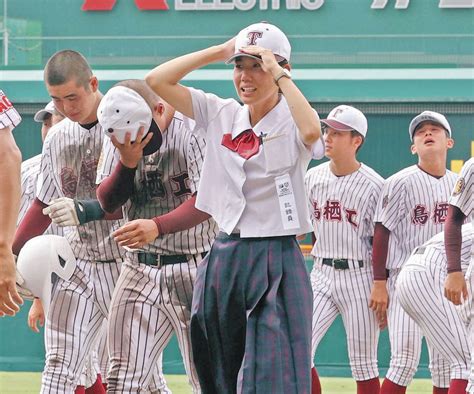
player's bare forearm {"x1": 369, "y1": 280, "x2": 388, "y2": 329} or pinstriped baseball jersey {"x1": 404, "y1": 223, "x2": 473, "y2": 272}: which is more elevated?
pinstriped baseball jersey {"x1": 404, "y1": 223, "x2": 473, "y2": 272}

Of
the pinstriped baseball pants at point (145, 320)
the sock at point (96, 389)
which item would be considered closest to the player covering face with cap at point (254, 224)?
the pinstriped baseball pants at point (145, 320)

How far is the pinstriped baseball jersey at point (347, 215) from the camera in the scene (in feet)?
26.9

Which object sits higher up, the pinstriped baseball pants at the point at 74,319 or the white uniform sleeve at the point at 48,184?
the white uniform sleeve at the point at 48,184

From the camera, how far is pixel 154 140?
5457 mm

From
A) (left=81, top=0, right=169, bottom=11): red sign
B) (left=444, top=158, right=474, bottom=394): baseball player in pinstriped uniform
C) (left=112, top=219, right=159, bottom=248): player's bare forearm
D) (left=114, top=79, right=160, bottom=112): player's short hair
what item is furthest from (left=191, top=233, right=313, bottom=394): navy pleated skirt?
(left=81, top=0, right=169, bottom=11): red sign

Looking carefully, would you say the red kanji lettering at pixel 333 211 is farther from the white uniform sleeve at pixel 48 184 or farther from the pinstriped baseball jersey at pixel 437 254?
the white uniform sleeve at pixel 48 184

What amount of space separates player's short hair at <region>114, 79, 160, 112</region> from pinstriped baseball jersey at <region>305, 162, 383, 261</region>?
281cm

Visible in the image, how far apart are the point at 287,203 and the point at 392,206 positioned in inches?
125

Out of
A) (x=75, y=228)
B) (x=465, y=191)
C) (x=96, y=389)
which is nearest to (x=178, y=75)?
(x=75, y=228)

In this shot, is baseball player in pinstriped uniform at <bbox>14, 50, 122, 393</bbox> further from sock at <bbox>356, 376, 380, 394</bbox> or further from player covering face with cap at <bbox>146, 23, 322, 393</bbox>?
sock at <bbox>356, 376, 380, 394</bbox>

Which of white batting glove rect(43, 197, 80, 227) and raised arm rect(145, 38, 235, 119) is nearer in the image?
raised arm rect(145, 38, 235, 119)

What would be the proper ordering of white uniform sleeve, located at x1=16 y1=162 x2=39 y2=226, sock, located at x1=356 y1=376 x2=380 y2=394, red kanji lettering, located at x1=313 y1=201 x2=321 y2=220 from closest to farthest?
sock, located at x1=356 y1=376 x2=380 y2=394, white uniform sleeve, located at x1=16 y1=162 x2=39 y2=226, red kanji lettering, located at x1=313 y1=201 x2=321 y2=220

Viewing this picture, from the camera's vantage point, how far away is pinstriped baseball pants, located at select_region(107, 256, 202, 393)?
18.3 ft

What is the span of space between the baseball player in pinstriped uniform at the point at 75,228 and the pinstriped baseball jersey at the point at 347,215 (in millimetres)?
2304
